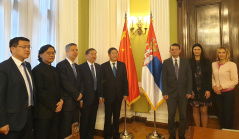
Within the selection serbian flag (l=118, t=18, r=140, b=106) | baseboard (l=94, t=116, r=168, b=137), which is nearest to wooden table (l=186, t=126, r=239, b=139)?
serbian flag (l=118, t=18, r=140, b=106)

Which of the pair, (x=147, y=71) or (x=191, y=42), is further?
(x=191, y=42)

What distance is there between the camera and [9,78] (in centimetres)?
160

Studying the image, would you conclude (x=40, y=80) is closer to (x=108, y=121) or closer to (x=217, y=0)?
(x=108, y=121)

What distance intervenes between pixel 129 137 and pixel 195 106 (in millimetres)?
1325

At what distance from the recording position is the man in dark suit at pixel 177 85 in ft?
9.12

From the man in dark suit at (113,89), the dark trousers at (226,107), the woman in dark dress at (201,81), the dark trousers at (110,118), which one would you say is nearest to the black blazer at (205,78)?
the woman in dark dress at (201,81)

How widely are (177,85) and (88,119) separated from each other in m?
1.61

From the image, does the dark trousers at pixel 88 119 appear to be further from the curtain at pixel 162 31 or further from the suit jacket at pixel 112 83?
the curtain at pixel 162 31

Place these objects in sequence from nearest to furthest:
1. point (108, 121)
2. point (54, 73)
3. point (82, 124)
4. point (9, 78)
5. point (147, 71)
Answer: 1. point (9, 78)
2. point (54, 73)
3. point (82, 124)
4. point (108, 121)
5. point (147, 71)

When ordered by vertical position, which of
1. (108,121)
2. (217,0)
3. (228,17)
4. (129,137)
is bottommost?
(129,137)

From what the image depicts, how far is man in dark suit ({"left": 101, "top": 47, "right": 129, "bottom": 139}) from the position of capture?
2840mm

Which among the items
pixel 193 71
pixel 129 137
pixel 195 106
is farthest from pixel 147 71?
pixel 129 137

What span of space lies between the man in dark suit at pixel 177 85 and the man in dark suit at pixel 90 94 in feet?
3.84

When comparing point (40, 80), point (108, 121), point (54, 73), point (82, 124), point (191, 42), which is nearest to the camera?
point (40, 80)
